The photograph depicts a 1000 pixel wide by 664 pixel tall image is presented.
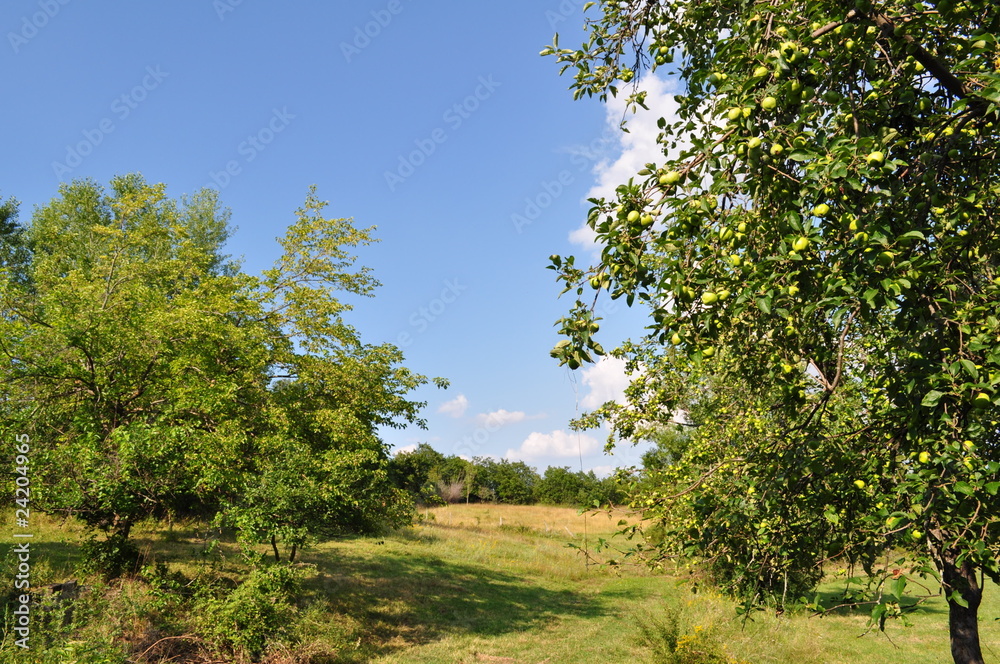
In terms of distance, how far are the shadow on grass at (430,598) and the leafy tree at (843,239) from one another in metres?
11.8

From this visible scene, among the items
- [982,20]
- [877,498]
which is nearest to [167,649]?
[877,498]

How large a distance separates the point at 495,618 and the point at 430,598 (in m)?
2.43

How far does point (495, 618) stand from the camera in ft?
54.4

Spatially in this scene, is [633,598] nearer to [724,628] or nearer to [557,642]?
[557,642]

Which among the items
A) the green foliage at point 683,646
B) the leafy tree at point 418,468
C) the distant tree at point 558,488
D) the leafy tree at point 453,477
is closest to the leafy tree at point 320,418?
→ the green foliage at point 683,646

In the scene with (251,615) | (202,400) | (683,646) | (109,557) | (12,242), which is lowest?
(683,646)

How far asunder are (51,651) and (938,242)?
991 centimetres

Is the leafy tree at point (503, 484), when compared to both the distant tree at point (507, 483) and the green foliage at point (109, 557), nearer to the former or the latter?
the distant tree at point (507, 483)

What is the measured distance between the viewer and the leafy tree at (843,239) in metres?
2.72

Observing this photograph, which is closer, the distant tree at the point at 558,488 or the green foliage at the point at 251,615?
the green foliage at the point at 251,615

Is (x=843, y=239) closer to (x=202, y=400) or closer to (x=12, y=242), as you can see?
(x=202, y=400)

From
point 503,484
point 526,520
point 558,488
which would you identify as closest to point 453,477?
point 503,484

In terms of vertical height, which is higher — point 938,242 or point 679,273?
point 938,242

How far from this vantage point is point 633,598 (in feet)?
69.5
